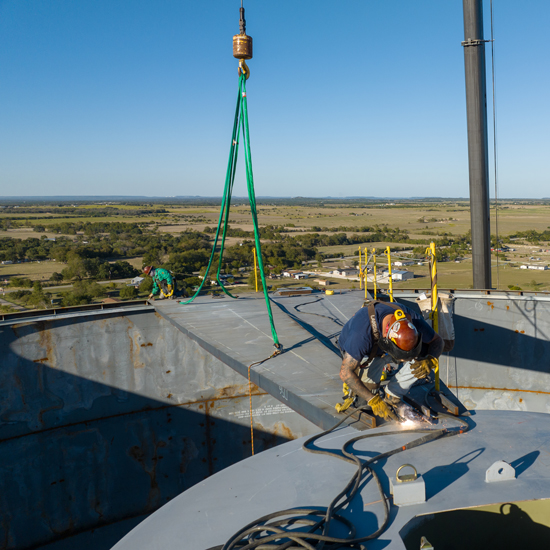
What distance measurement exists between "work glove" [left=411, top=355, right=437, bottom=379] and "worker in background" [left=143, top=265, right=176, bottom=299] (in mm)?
8745

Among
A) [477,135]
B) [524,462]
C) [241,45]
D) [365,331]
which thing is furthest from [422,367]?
[477,135]

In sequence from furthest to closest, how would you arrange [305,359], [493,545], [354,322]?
[305,359] < [354,322] < [493,545]

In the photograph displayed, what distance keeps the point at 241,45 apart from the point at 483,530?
672cm

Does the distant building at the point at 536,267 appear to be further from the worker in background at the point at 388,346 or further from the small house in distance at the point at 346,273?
the worker in background at the point at 388,346

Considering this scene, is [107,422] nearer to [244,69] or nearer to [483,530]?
[244,69]

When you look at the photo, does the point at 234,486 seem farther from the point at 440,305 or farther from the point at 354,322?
the point at 440,305

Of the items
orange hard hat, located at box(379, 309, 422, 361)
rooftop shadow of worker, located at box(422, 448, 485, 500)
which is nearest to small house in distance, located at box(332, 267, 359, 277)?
orange hard hat, located at box(379, 309, 422, 361)

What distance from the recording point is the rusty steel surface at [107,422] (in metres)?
10.6

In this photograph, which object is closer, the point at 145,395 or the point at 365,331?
the point at 365,331

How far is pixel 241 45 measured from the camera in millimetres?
7012

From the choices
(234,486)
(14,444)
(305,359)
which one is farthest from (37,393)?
(234,486)

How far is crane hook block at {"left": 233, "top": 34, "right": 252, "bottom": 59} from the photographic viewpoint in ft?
23.0

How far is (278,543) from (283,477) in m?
0.92

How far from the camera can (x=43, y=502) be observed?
10734 millimetres
